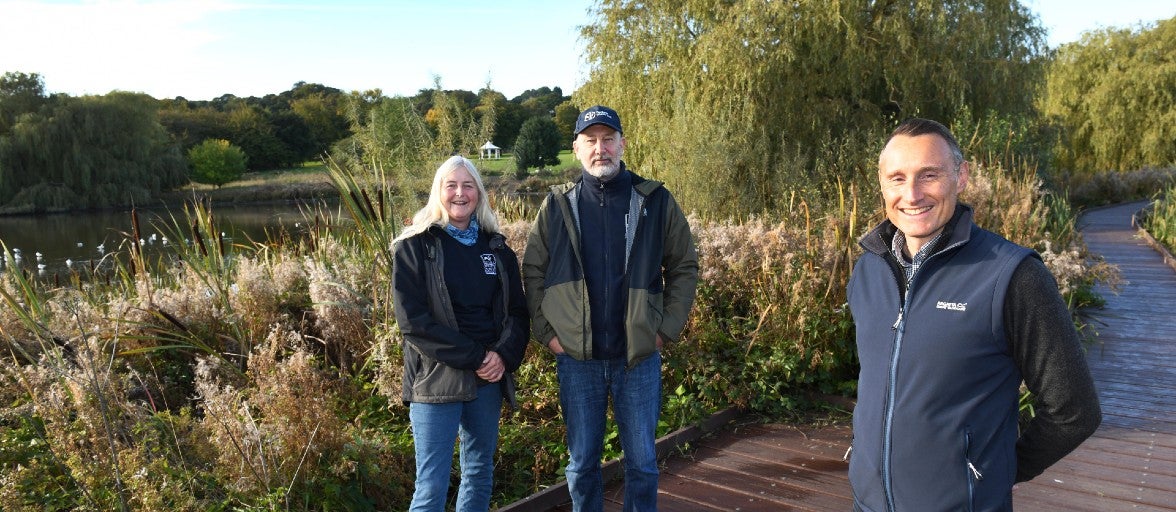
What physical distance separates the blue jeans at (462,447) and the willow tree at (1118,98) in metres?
27.1

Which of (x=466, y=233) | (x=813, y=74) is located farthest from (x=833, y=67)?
(x=466, y=233)

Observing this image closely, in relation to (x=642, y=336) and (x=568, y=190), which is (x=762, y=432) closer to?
(x=642, y=336)

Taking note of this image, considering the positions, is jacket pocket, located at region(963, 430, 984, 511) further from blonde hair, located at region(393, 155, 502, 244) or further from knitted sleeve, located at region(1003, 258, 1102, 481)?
blonde hair, located at region(393, 155, 502, 244)

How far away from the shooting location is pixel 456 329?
2580 mm

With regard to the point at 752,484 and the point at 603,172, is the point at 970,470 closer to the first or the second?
the point at 603,172

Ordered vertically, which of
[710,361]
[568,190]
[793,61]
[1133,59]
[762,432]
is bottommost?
[762,432]

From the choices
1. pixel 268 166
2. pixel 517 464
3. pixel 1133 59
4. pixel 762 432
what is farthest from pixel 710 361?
pixel 268 166

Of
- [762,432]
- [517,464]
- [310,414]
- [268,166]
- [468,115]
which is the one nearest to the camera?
[310,414]

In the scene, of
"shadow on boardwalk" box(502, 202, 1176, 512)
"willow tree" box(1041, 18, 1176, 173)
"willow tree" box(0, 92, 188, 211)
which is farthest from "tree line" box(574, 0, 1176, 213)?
"willow tree" box(0, 92, 188, 211)

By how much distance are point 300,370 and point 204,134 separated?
57.6 meters

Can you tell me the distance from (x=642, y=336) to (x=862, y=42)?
1071 centimetres

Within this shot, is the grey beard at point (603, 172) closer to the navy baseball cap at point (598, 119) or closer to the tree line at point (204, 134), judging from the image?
the navy baseball cap at point (598, 119)

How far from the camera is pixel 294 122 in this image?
186 feet

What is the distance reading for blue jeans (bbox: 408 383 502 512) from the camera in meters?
2.55
